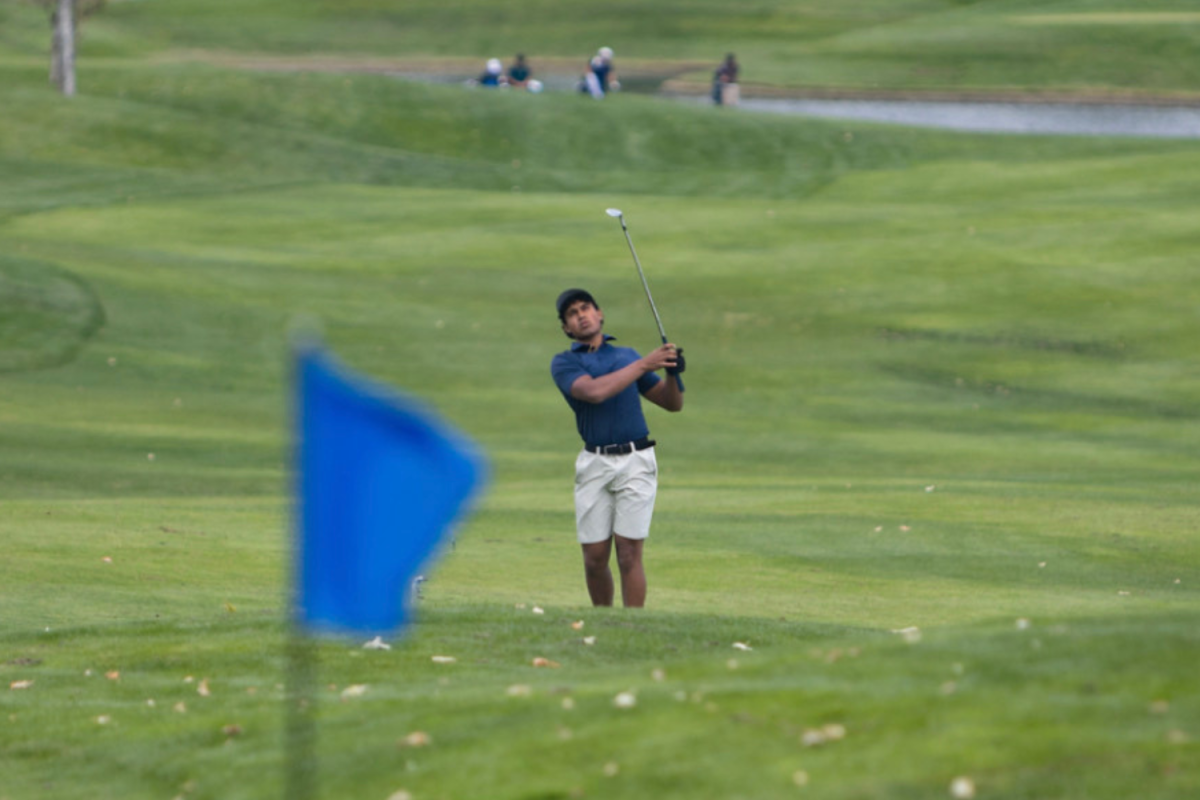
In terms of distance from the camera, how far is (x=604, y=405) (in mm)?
11562

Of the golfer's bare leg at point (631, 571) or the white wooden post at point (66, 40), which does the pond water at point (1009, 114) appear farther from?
the golfer's bare leg at point (631, 571)

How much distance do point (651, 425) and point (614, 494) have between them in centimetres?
1377

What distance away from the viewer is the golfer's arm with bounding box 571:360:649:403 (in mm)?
11109

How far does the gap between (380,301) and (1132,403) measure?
13.4 metres

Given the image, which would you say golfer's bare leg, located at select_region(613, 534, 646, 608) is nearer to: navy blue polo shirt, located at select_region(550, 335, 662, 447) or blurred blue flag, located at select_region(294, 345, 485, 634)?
navy blue polo shirt, located at select_region(550, 335, 662, 447)

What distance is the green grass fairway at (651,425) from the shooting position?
298 inches

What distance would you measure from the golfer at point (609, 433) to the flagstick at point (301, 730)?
2.31 m

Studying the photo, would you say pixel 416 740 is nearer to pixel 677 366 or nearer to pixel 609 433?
pixel 609 433

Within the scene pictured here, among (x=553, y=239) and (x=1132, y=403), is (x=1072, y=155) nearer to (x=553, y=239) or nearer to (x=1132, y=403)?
(x=553, y=239)

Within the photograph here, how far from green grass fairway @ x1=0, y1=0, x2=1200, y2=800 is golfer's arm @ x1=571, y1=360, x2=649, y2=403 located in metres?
1.54

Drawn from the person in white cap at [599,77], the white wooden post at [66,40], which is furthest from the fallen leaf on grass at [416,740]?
the person in white cap at [599,77]

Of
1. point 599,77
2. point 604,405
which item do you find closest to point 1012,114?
point 599,77

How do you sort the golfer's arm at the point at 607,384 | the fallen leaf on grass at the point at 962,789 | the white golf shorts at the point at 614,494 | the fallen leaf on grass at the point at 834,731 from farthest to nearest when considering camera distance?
the white golf shorts at the point at 614,494 < the golfer's arm at the point at 607,384 < the fallen leaf on grass at the point at 834,731 < the fallen leaf on grass at the point at 962,789

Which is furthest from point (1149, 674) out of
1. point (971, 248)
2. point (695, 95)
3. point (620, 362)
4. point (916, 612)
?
point (695, 95)
